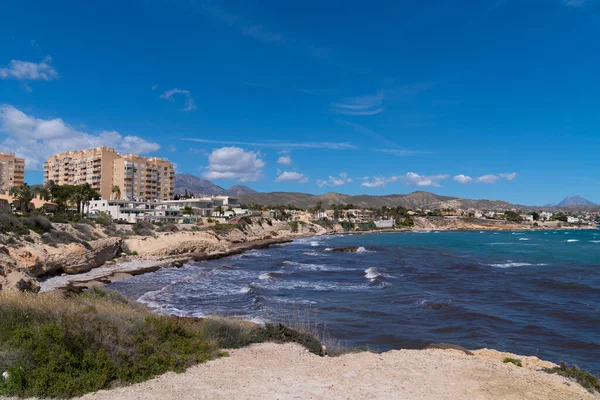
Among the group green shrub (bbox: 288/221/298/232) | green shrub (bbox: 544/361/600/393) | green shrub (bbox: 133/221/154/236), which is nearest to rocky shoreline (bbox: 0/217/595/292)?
green shrub (bbox: 133/221/154/236)

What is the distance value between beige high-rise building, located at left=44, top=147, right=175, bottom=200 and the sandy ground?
93882 mm

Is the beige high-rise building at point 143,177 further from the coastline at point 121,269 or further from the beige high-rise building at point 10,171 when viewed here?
the coastline at point 121,269

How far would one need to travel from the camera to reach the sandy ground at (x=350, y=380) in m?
8.32

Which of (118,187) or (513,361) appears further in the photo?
(118,187)

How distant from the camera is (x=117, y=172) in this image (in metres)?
103

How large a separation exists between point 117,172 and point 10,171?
27.9m

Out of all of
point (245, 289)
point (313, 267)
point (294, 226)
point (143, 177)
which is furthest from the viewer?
point (294, 226)

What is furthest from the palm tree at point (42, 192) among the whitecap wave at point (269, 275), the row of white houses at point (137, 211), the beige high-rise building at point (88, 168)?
the whitecap wave at point (269, 275)

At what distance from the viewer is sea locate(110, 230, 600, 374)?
16.6 m

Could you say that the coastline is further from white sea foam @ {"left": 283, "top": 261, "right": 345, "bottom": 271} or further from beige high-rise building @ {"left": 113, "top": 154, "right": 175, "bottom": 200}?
beige high-rise building @ {"left": 113, "top": 154, "right": 175, "bottom": 200}

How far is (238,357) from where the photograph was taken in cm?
1077

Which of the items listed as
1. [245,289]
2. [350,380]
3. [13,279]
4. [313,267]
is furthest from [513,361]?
[313,267]

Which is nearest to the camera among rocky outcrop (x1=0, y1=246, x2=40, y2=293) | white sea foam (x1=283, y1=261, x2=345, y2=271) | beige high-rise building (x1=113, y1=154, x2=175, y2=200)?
rocky outcrop (x1=0, y1=246, x2=40, y2=293)

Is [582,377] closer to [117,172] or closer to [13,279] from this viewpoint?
[13,279]
